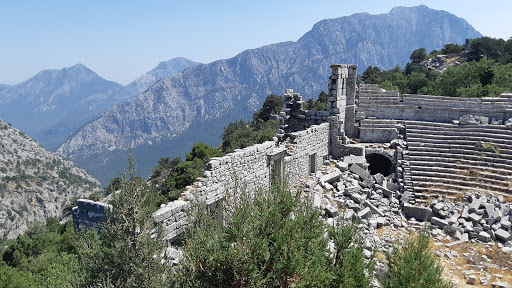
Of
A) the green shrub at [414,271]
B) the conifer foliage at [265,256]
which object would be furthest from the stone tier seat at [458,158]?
the conifer foliage at [265,256]

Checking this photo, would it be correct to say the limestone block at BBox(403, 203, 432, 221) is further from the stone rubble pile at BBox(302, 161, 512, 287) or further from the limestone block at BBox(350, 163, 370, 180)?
the limestone block at BBox(350, 163, 370, 180)

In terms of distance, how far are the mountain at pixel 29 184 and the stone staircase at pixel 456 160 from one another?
240 feet

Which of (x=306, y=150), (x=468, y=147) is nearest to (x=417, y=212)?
(x=306, y=150)

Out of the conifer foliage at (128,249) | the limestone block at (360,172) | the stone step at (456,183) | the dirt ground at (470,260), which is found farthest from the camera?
the limestone block at (360,172)

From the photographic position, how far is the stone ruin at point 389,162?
14367mm

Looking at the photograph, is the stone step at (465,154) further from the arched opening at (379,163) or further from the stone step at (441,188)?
the stone step at (441,188)

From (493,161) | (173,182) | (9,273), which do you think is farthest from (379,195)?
(173,182)

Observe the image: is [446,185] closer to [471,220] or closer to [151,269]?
[471,220]

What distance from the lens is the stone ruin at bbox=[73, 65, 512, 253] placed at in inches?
566

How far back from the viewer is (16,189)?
259 ft

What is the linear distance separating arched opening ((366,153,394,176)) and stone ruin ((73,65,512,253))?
0.06 m

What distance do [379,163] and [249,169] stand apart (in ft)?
37.3

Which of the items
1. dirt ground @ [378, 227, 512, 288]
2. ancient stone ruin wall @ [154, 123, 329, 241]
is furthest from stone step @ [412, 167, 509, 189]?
ancient stone ruin wall @ [154, 123, 329, 241]

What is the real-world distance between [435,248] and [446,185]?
5.13 m
